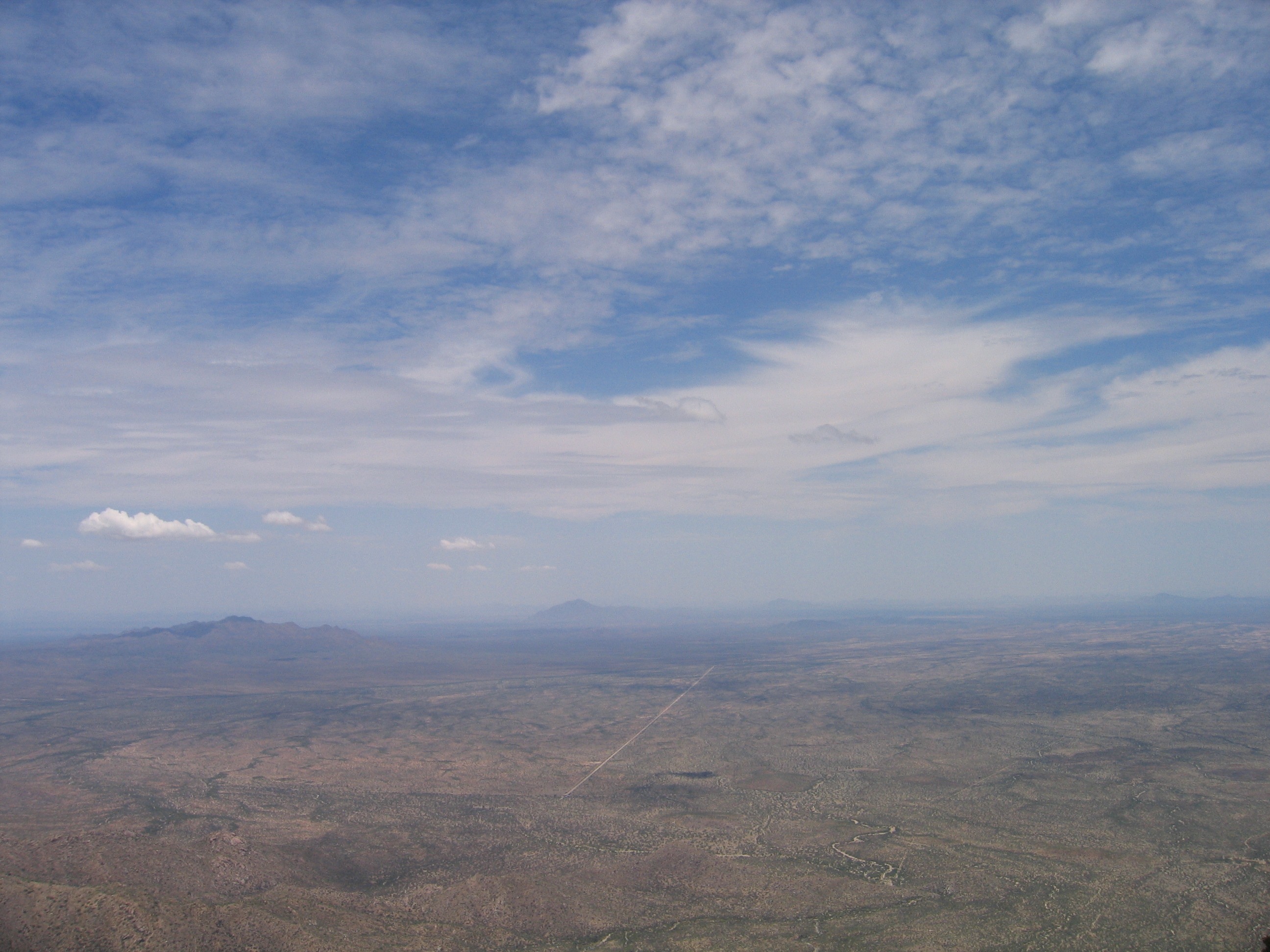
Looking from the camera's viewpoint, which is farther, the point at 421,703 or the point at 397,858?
the point at 421,703

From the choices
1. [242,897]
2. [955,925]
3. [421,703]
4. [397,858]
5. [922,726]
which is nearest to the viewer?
[955,925]

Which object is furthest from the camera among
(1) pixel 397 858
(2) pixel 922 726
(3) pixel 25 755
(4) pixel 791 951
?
(2) pixel 922 726

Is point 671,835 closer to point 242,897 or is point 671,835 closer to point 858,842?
point 858,842

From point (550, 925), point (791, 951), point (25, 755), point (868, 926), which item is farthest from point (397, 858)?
point (25, 755)

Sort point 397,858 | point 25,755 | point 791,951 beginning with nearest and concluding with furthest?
1. point 791,951
2. point 397,858
3. point 25,755

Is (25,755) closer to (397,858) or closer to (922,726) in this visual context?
(397,858)

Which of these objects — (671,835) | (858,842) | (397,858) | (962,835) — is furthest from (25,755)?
(962,835)
